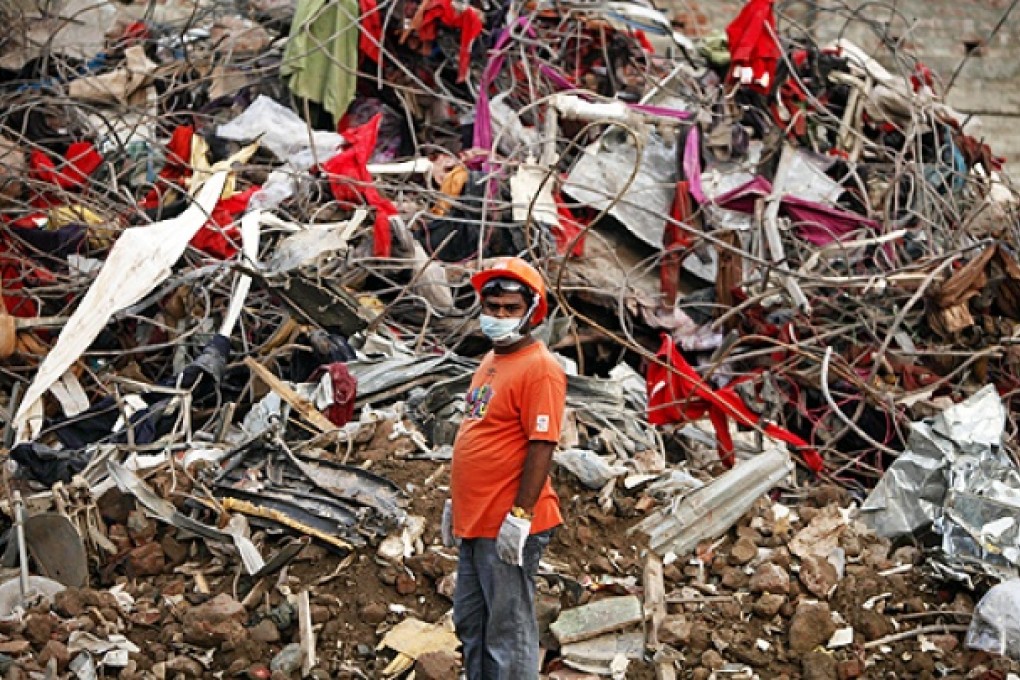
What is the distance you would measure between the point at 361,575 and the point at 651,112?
458 cm

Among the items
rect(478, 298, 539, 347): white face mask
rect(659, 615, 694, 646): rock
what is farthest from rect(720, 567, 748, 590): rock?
rect(478, 298, 539, 347): white face mask

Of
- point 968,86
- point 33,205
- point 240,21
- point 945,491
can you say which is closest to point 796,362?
point 945,491

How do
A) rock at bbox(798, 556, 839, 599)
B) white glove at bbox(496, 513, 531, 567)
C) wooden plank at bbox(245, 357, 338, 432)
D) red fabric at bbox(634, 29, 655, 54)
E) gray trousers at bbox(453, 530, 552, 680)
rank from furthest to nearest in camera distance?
red fabric at bbox(634, 29, 655, 54) → wooden plank at bbox(245, 357, 338, 432) → rock at bbox(798, 556, 839, 599) → gray trousers at bbox(453, 530, 552, 680) → white glove at bbox(496, 513, 531, 567)

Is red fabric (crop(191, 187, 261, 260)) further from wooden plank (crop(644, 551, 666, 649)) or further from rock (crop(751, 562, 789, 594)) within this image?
rock (crop(751, 562, 789, 594))

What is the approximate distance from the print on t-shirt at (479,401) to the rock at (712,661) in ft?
4.73

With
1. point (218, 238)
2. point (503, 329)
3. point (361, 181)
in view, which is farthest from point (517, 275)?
point (361, 181)

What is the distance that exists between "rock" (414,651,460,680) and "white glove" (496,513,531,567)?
2.88 ft

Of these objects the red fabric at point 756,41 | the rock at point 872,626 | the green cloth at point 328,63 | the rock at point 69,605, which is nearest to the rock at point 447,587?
the rock at point 69,605

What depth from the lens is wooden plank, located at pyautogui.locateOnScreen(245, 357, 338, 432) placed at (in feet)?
18.2

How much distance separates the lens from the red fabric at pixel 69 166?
721 centimetres

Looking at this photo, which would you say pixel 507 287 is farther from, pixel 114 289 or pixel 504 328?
pixel 114 289

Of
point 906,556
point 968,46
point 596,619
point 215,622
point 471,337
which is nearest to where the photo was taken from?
point 215,622

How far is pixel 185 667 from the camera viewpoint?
13.8ft

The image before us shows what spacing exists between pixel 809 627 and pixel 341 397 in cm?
229
